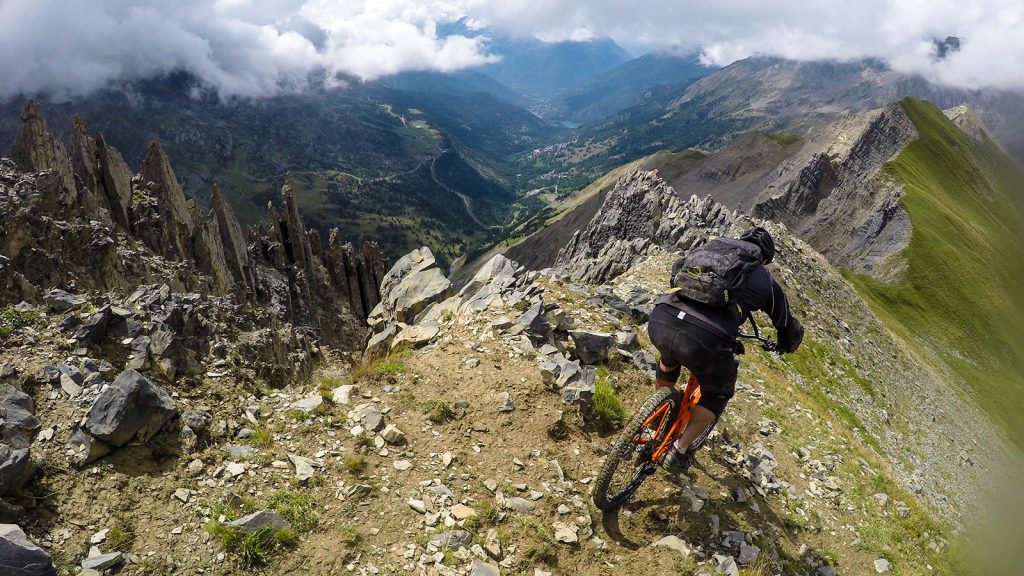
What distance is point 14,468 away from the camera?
696 centimetres

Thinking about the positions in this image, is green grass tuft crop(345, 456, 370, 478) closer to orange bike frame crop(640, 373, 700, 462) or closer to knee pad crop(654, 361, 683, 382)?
orange bike frame crop(640, 373, 700, 462)

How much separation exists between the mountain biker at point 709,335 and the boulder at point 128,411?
362 inches

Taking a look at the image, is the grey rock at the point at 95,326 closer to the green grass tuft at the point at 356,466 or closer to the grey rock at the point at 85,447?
the grey rock at the point at 85,447

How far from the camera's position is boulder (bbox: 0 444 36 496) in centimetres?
683

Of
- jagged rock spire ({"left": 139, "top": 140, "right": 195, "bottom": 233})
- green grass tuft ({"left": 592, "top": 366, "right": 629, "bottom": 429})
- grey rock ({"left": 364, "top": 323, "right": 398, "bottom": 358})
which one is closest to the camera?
green grass tuft ({"left": 592, "top": 366, "right": 629, "bottom": 429})

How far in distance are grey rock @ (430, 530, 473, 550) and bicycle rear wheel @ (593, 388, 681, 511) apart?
8.37ft

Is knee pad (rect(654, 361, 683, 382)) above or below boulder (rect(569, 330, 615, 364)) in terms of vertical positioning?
above

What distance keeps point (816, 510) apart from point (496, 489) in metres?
9.00

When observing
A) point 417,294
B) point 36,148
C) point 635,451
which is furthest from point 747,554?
point 36,148

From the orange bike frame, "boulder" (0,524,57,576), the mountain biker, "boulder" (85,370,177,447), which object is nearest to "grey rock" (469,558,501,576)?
the orange bike frame

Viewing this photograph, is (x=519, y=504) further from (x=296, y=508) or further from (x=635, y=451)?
(x=296, y=508)

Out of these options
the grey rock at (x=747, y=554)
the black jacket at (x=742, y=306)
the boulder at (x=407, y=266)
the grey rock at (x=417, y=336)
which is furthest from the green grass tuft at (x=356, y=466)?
the boulder at (x=407, y=266)

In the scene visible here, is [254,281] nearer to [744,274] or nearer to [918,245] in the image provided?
[744,274]

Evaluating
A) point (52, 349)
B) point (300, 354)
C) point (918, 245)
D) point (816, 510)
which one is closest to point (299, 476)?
point (52, 349)
